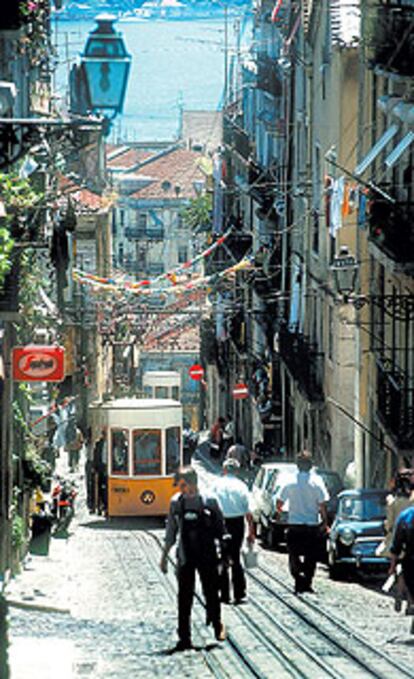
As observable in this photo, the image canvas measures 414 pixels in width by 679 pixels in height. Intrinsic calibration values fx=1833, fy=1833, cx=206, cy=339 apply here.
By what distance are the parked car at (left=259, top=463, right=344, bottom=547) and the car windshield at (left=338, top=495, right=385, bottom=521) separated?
138 cm

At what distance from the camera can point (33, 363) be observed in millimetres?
27641

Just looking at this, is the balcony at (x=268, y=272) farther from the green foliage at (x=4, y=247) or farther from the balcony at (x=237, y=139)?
the green foliage at (x=4, y=247)

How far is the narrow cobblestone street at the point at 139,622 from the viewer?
1398cm

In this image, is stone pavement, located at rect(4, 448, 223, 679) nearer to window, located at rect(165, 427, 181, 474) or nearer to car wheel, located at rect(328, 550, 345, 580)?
car wheel, located at rect(328, 550, 345, 580)

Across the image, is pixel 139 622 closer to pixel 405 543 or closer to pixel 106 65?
pixel 405 543

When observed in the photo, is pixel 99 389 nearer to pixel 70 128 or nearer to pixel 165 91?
pixel 165 91

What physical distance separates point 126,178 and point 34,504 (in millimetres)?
76374

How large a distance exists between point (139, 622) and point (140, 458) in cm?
1873

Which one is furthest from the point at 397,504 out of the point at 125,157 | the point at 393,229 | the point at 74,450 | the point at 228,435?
the point at 125,157

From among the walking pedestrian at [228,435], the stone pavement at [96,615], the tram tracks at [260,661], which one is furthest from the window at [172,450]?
the walking pedestrian at [228,435]

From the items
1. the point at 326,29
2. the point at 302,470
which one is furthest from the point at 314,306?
the point at 302,470

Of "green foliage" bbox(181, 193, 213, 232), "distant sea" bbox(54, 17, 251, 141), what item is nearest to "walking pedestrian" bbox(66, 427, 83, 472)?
"distant sea" bbox(54, 17, 251, 141)

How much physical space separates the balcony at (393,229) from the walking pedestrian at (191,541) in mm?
12971

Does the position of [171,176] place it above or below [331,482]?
above
